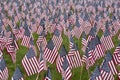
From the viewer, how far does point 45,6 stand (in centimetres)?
4534

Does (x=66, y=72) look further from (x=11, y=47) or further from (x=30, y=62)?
(x=11, y=47)

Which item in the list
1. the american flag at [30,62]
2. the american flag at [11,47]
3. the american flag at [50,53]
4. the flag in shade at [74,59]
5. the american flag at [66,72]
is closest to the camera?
the american flag at [66,72]

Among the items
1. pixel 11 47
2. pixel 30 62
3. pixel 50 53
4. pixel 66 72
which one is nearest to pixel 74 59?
pixel 50 53

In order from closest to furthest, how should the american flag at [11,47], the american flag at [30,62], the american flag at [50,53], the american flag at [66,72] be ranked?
the american flag at [66,72] < the american flag at [30,62] < the american flag at [50,53] < the american flag at [11,47]

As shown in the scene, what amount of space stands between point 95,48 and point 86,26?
34.0 ft

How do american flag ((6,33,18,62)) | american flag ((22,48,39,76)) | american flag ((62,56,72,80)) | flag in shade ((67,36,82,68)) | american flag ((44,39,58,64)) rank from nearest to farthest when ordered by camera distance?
american flag ((62,56,72,80)) < american flag ((22,48,39,76)) < flag in shade ((67,36,82,68)) < american flag ((44,39,58,64)) < american flag ((6,33,18,62))

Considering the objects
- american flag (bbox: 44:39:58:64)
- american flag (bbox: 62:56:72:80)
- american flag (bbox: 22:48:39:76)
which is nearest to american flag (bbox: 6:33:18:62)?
american flag (bbox: 44:39:58:64)

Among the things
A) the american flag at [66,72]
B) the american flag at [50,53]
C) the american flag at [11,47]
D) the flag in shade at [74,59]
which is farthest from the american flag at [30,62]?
the american flag at [11,47]

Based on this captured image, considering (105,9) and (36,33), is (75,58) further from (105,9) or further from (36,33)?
(105,9)

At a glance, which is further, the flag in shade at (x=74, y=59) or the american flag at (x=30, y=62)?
the flag in shade at (x=74, y=59)

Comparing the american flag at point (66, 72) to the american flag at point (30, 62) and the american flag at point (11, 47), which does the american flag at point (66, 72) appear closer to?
the american flag at point (30, 62)

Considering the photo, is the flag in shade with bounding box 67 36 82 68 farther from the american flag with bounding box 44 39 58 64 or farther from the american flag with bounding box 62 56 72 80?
the american flag with bounding box 62 56 72 80

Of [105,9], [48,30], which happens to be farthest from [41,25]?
[105,9]

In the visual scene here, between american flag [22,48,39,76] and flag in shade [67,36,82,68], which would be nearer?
american flag [22,48,39,76]
